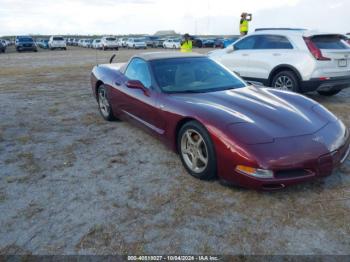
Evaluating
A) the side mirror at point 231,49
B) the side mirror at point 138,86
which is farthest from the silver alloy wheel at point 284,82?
the side mirror at point 138,86

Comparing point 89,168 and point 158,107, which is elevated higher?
point 158,107

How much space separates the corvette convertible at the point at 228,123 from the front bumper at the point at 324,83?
108 inches

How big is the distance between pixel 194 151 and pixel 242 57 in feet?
17.1

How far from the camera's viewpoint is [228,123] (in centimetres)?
327

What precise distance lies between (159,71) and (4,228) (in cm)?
265

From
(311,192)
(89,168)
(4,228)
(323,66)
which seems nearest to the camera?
(4,228)

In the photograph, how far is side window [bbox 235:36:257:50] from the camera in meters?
8.02

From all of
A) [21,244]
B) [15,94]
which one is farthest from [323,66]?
[15,94]

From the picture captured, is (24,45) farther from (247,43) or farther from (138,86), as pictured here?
(138,86)

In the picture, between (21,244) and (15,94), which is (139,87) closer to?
(21,244)

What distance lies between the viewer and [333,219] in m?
2.84

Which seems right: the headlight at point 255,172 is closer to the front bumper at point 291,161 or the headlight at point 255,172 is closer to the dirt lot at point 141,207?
the front bumper at point 291,161

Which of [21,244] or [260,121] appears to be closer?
[21,244]

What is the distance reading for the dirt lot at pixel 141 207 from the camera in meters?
2.57
